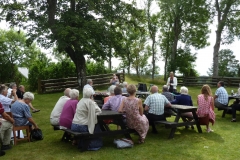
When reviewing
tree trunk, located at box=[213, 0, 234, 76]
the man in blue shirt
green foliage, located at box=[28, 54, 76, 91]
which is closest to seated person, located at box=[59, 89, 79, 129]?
the man in blue shirt

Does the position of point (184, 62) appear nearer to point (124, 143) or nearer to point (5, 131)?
point (124, 143)

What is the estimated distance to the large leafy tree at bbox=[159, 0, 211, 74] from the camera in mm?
25297

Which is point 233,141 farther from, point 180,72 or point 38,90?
point 180,72

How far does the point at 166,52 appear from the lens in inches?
1340

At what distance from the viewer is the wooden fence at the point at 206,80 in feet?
69.1

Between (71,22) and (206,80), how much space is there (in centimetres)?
1326

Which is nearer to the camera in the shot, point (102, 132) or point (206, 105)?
point (102, 132)

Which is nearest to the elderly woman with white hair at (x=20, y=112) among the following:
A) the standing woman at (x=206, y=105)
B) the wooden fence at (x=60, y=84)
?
the standing woman at (x=206, y=105)

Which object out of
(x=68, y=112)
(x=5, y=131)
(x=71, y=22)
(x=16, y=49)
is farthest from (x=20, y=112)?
(x=16, y=49)

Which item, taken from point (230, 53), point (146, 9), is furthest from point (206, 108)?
point (230, 53)

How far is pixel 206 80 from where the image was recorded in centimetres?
2273

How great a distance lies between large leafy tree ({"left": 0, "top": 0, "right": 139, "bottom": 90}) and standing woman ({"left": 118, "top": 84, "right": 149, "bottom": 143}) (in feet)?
29.9

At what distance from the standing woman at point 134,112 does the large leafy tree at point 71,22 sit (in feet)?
29.9

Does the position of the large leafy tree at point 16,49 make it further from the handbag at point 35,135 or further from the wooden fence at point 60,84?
the handbag at point 35,135
